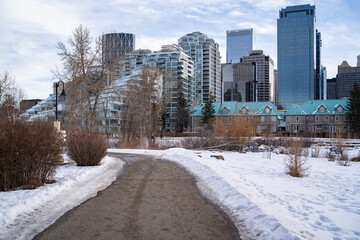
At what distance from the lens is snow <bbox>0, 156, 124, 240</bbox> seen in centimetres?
565

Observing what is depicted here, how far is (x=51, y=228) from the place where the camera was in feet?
18.5

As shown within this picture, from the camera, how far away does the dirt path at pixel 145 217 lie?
5340 mm

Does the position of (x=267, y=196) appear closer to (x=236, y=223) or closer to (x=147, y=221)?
(x=236, y=223)

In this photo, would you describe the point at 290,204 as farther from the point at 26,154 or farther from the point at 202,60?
the point at 202,60

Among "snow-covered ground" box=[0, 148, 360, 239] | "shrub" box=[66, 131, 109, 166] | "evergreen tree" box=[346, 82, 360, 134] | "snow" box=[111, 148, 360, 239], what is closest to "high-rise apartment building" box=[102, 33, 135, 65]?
"shrub" box=[66, 131, 109, 166]

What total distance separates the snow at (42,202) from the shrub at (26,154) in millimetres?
445

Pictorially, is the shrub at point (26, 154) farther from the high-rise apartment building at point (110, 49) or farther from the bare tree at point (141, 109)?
the bare tree at point (141, 109)

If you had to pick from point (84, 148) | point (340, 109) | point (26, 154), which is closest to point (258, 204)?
point (26, 154)

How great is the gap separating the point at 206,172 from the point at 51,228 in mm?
7782

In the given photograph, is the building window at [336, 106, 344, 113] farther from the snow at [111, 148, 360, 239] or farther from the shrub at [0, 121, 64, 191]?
the shrub at [0, 121, 64, 191]

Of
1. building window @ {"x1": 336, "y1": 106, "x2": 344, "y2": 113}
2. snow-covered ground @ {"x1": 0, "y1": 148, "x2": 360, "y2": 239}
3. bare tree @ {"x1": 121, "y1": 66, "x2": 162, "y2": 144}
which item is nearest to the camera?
snow-covered ground @ {"x1": 0, "y1": 148, "x2": 360, "y2": 239}

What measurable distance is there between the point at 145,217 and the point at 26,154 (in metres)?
4.25

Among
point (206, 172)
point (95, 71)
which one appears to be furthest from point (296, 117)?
point (206, 172)

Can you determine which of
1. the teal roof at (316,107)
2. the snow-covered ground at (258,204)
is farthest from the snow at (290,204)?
the teal roof at (316,107)
